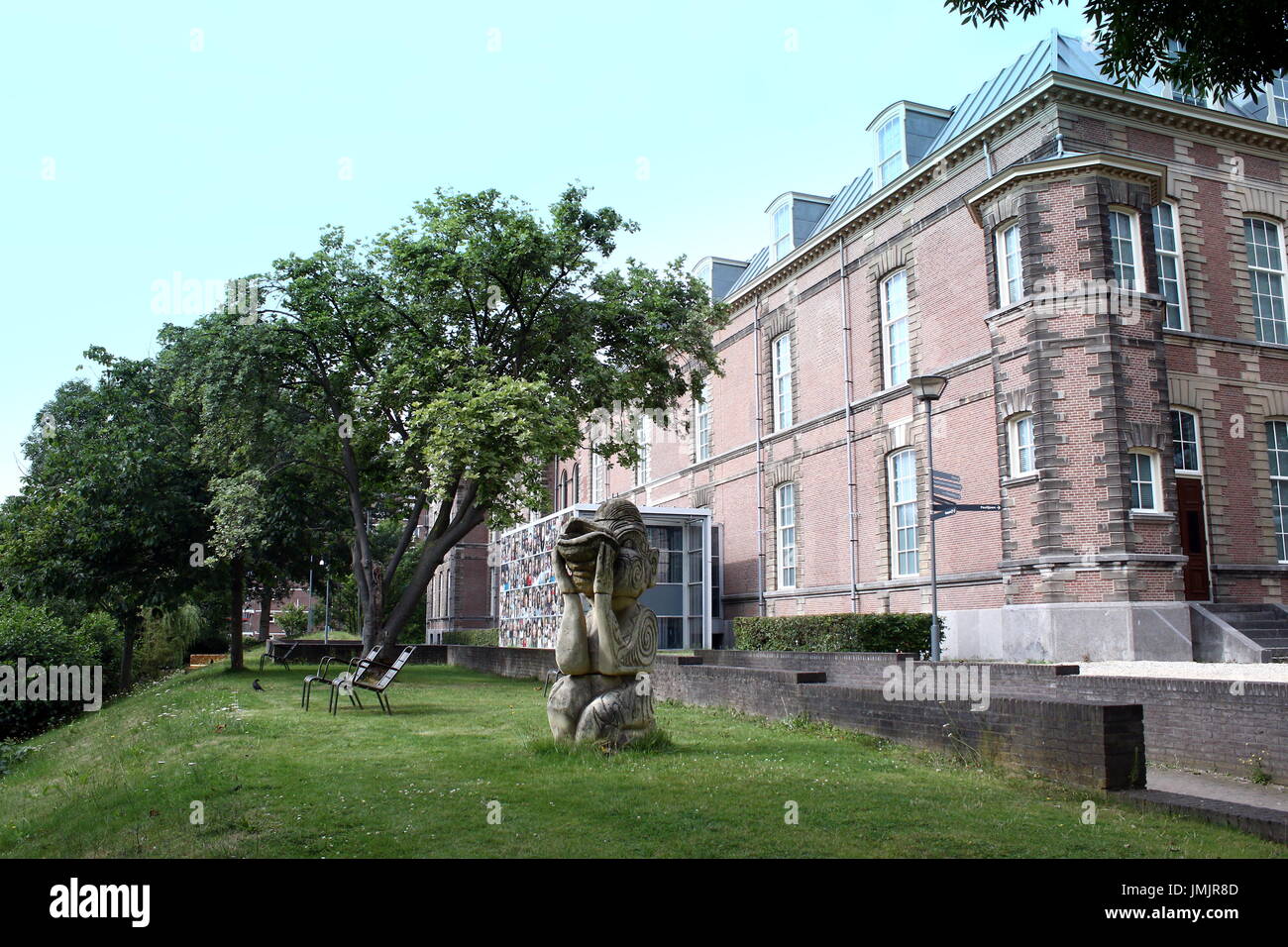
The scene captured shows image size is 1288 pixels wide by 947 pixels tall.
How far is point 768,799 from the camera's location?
304 inches

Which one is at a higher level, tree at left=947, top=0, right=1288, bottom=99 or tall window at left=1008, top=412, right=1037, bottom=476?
tree at left=947, top=0, right=1288, bottom=99

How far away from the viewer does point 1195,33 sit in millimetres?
8852

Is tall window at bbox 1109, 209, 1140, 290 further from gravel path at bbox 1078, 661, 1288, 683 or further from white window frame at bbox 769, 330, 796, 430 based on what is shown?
white window frame at bbox 769, 330, 796, 430

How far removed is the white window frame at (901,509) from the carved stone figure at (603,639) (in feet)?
52.7

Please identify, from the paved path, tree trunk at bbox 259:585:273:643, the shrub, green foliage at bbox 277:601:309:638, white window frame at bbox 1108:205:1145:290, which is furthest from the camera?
green foliage at bbox 277:601:309:638

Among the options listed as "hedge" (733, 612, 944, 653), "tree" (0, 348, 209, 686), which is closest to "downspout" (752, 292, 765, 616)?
"hedge" (733, 612, 944, 653)

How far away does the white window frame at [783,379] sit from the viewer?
31.9 meters

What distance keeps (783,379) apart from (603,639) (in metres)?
23.4

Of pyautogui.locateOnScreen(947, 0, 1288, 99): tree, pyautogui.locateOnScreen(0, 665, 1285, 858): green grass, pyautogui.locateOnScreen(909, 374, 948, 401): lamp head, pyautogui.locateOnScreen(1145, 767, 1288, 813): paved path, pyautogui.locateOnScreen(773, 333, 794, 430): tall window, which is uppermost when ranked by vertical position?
pyautogui.locateOnScreen(773, 333, 794, 430): tall window

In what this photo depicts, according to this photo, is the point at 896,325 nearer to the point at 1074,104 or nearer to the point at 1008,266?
the point at 1008,266

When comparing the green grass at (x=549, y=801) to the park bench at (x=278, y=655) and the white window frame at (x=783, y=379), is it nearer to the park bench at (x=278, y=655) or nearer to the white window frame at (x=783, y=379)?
the park bench at (x=278, y=655)

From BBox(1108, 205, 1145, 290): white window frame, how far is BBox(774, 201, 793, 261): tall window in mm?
12275

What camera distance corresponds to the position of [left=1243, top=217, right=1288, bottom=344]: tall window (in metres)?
22.8
